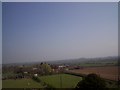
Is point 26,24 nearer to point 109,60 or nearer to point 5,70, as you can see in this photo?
point 5,70

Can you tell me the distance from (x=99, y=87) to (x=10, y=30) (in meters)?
2.55

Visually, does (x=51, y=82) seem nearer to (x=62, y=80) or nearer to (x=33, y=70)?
(x=62, y=80)

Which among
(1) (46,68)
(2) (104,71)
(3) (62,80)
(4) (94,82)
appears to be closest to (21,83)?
(1) (46,68)

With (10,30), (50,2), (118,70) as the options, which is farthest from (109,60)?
(10,30)

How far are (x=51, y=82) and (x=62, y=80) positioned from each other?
0.33 m

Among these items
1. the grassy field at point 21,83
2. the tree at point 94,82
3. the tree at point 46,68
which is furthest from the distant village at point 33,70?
the tree at point 94,82

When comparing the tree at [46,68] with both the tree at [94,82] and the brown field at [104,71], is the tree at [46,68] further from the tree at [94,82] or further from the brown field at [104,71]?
the tree at [94,82]

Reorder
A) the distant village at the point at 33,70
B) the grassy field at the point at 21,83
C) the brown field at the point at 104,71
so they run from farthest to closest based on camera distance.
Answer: the distant village at the point at 33,70 → the grassy field at the point at 21,83 → the brown field at the point at 104,71

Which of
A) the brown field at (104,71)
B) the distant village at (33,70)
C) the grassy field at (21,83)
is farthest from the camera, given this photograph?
the distant village at (33,70)

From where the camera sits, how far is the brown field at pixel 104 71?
16.9 feet

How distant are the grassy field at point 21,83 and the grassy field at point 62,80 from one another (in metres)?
0.29

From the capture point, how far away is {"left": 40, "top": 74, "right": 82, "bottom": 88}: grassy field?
5.82 meters

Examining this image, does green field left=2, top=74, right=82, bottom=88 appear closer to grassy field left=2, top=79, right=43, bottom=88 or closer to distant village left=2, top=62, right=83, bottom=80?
grassy field left=2, top=79, right=43, bottom=88

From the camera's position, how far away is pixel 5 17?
16.9ft
